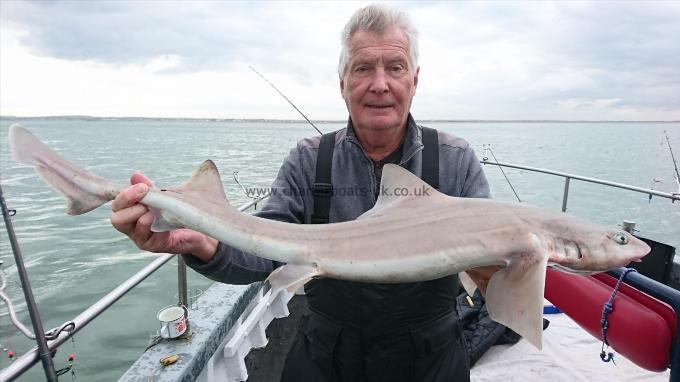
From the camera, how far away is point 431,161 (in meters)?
2.40

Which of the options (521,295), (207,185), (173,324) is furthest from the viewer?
(173,324)

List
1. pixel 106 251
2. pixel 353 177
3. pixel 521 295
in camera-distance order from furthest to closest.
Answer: pixel 106 251, pixel 353 177, pixel 521 295

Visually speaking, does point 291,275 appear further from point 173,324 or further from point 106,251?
point 106,251

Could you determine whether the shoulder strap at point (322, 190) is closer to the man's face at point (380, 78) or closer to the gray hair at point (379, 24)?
the man's face at point (380, 78)

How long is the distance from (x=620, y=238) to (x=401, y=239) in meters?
0.99

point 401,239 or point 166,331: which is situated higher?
point 401,239

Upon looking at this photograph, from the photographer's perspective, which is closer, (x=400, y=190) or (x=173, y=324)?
(x=400, y=190)

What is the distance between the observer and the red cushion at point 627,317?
6.97 ft

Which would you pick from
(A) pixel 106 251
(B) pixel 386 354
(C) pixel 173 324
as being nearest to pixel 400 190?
(B) pixel 386 354

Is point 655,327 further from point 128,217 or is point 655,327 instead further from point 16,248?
point 16,248

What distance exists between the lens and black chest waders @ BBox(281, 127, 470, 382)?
7.29 feet

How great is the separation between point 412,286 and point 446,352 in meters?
0.45

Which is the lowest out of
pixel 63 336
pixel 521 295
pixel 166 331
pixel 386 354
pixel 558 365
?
pixel 558 365

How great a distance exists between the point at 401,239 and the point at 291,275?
20.2 inches
